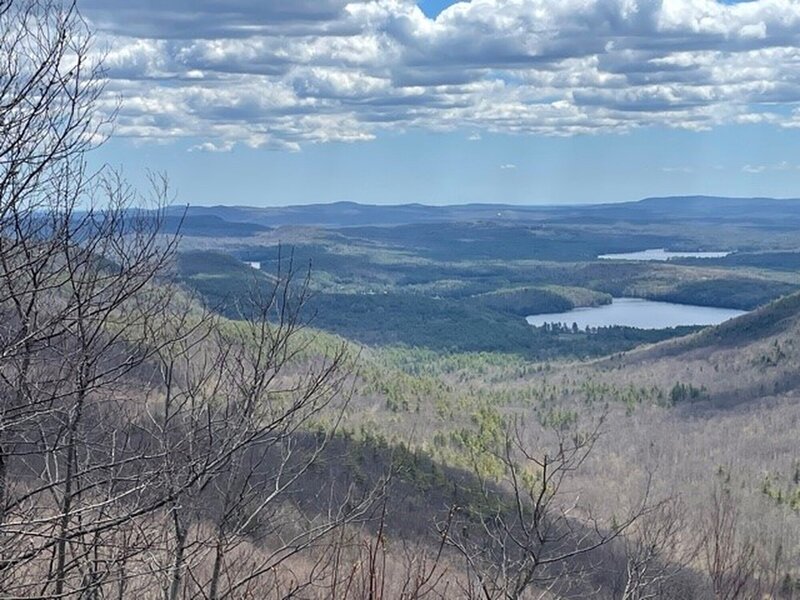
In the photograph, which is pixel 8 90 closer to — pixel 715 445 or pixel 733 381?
pixel 715 445

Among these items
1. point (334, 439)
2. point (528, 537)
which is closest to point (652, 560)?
point (528, 537)

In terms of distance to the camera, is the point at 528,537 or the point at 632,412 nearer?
the point at 528,537

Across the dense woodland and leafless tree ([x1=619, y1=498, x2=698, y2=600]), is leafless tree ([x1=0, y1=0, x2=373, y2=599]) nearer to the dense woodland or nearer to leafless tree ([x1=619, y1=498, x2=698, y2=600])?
the dense woodland

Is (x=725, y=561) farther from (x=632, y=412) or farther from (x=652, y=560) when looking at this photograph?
(x=632, y=412)

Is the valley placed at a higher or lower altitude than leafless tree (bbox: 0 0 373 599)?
lower

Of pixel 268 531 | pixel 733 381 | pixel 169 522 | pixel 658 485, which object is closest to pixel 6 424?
pixel 169 522

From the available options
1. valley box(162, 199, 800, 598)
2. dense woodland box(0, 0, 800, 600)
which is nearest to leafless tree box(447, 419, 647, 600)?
dense woodland box(0, 0, 800, 600)

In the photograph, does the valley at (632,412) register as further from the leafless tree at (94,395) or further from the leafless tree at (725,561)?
the leafless tree at (94,395)

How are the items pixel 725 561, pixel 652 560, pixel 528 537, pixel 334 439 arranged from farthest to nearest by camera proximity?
1. pixel 334 439
2. pixel 652 560
3. pixel 725 561
4. pixel 528 537
